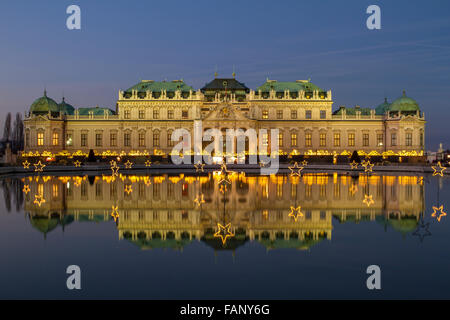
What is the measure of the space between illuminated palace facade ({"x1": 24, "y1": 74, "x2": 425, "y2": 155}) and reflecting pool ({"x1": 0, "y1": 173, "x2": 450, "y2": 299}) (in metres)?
66.8

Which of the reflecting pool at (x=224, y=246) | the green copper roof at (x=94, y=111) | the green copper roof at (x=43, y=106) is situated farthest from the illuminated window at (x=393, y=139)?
the green copper roof at (x=43, y=106)

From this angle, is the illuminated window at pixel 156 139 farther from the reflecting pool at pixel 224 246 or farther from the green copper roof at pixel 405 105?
the reflecting pool at pixel 224 246

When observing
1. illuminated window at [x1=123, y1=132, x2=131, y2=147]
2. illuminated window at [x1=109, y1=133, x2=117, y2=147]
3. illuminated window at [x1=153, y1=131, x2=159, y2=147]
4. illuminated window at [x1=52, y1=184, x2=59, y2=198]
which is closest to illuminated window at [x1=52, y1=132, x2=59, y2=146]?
illuminated window at [x1=109, y1=133, x2=117, y2=147]

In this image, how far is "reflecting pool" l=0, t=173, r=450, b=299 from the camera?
12.6m

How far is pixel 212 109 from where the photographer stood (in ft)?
314

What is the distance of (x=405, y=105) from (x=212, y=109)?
131 ft

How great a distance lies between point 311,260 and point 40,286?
8282mm

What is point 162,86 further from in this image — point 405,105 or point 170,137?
point 405,105

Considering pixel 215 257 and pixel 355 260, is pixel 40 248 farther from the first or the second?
pixel 355 260

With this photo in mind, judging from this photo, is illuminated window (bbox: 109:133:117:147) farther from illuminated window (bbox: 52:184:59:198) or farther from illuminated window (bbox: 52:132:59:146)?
illuminated window (bbox: 52:184:59:198)

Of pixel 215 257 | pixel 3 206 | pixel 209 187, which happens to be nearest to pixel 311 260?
pixel 215 257

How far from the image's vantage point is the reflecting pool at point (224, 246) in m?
12.6

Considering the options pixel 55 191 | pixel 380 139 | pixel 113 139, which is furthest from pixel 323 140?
pixel 55 191

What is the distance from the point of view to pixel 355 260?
15391 millimetres
